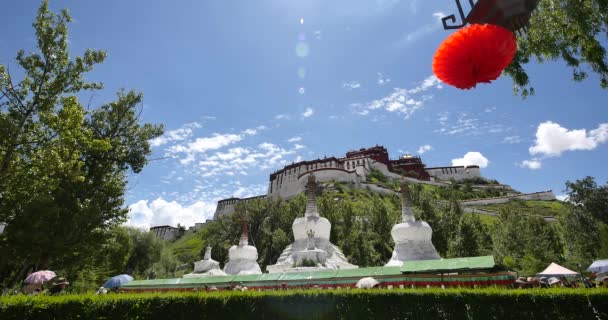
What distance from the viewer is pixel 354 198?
69.2 meters

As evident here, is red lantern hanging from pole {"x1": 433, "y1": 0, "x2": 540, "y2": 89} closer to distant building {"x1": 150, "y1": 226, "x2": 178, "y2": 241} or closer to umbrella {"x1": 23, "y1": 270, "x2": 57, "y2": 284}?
umbrella {"x1": 23, "y1": 270, "x2": 57, "y2": 284}

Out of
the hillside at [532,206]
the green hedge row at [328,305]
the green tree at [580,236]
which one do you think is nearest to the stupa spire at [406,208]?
the green hedge row at [328,305]

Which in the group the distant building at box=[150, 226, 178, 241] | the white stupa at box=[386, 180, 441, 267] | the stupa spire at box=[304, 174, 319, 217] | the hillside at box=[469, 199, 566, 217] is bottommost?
the white stupa at box=[386, 180, 441, 267]

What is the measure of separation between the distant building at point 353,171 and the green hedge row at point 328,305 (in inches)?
2695

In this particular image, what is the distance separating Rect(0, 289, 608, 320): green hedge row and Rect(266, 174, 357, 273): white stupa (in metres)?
8.74

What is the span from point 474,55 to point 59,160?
12.4 metres

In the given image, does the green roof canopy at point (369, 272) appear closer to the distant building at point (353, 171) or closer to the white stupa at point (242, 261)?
the white stupa at point (242, 261)

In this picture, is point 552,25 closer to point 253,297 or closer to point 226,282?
point 253,297

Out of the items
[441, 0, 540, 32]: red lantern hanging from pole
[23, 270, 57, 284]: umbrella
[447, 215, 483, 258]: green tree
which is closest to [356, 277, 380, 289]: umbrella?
[441, 0, 540, 32]: red lantern hanging from pole

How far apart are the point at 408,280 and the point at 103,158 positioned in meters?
15.5

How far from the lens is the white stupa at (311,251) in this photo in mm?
19938

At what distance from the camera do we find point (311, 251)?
20359 mm

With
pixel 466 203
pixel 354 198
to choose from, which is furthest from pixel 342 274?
A: pixel 466 203

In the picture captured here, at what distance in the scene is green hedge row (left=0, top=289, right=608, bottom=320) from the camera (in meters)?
7.88
